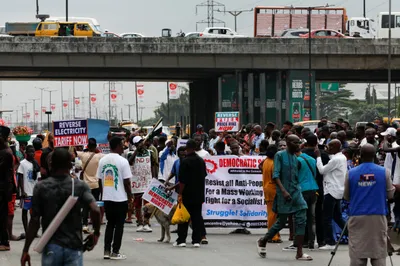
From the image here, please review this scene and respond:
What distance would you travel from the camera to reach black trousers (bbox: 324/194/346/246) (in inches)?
630

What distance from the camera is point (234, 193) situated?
19.5 m

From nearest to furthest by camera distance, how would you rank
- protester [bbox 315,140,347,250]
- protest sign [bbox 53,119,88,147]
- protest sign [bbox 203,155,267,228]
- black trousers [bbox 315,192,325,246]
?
protester [bbox 315,140,347,250] < black trousers [bbox 315,192,325,246] < protest sign [bbox 203,155,267,228] < protest sign [bbox 53,119,88,147]

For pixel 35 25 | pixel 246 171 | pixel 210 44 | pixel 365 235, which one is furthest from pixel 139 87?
pixel 365 235

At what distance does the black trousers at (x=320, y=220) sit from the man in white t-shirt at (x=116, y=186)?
3.32m

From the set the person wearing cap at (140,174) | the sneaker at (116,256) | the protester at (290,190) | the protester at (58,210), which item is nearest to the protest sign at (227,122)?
the person wearing cap at (140,174)

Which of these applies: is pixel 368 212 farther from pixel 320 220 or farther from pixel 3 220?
pixel 3 220

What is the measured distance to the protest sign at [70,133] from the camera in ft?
65.5

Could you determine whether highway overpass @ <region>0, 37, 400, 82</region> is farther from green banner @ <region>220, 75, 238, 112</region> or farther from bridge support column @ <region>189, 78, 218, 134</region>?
bridge support column @ <region>189, 78, 218, 134</region>

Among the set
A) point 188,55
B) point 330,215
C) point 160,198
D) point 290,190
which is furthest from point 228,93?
point 290,190

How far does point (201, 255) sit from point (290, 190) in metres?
1.61

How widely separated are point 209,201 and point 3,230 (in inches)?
183

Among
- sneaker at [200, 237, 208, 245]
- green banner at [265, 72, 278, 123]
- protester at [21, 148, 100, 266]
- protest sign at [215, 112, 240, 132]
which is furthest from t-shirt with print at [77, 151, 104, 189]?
green banner at [265, 72, 278, 123]

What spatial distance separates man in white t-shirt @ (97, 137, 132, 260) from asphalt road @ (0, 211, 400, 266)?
53 centimetres

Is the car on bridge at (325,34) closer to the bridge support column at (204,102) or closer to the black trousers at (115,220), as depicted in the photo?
the bridge support column at (204,102)
